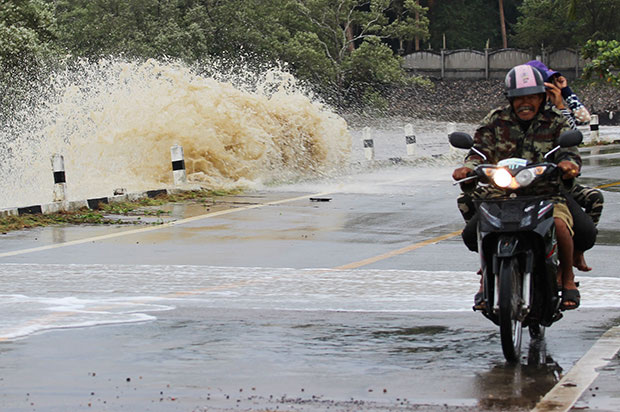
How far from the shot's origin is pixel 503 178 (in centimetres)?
708

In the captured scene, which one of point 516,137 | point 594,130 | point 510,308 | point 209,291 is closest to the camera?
point 510,308

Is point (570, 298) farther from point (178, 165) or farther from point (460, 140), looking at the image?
point (178, 165)

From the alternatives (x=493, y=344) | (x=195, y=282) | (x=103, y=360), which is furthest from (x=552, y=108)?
(x=195, y=282)

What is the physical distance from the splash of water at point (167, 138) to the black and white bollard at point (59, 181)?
131 inches

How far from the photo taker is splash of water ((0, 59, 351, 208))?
75.0 ft

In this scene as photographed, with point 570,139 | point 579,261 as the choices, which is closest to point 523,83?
point 570,139

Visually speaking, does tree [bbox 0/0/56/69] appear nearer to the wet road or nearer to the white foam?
the wet road

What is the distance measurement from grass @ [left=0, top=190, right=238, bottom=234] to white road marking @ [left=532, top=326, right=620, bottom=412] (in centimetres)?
921

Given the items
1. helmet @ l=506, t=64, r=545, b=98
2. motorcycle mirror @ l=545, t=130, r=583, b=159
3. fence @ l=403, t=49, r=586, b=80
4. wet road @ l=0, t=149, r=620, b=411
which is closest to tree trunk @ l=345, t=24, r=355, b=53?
fence @ l=403, t=49, r=586, b=80

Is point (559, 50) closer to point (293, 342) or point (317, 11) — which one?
point (317, 11)

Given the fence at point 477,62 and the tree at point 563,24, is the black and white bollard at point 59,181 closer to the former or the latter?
the tree at point 563,24

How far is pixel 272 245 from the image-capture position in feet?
43.6

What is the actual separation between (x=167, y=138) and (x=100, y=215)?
6.69 m

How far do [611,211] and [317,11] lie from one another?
1543 inches
